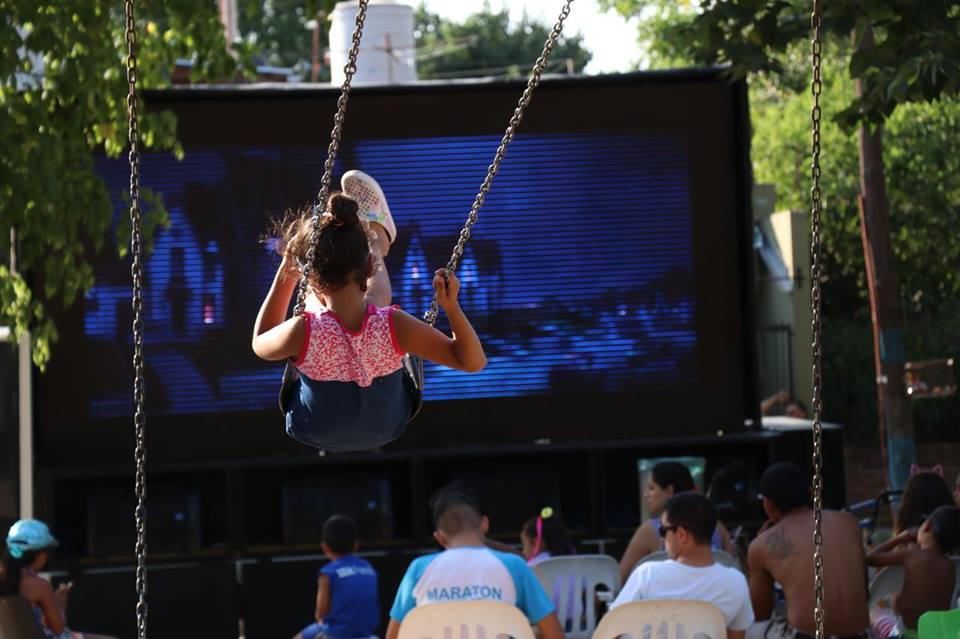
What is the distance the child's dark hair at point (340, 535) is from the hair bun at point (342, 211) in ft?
12.1

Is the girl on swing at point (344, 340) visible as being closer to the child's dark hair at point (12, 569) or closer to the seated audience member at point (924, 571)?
the child's dark hair at point (12, 569)

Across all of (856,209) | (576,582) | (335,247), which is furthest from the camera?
(856,209)

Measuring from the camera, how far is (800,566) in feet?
20.9

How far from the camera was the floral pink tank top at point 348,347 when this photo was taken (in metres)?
4.30

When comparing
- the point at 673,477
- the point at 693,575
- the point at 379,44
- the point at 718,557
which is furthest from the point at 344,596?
the point at 379,44

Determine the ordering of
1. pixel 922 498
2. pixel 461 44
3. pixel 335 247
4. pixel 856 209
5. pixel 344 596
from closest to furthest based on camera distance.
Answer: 1. pixel 335 247
2. pixel 922 498
3. pixel 344 596
4. pixel 856 209
5. pixel 461 44

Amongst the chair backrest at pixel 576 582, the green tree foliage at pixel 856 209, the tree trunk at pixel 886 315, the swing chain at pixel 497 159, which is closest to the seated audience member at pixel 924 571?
the chair backrest at pixel 576 582

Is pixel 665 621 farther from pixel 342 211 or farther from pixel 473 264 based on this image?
pixel 473 264

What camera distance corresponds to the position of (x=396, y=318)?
4340mm

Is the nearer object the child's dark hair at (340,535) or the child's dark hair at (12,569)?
the child's dark hair at (12,569)

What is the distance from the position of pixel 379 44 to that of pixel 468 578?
673cm

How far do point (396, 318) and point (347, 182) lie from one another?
0.59m

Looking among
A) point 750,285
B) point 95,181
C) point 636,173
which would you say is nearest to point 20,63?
point 95,181

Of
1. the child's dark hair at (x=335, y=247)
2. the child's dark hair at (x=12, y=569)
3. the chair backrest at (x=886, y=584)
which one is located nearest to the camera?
the child's dark hair at (x=335, y=247)
